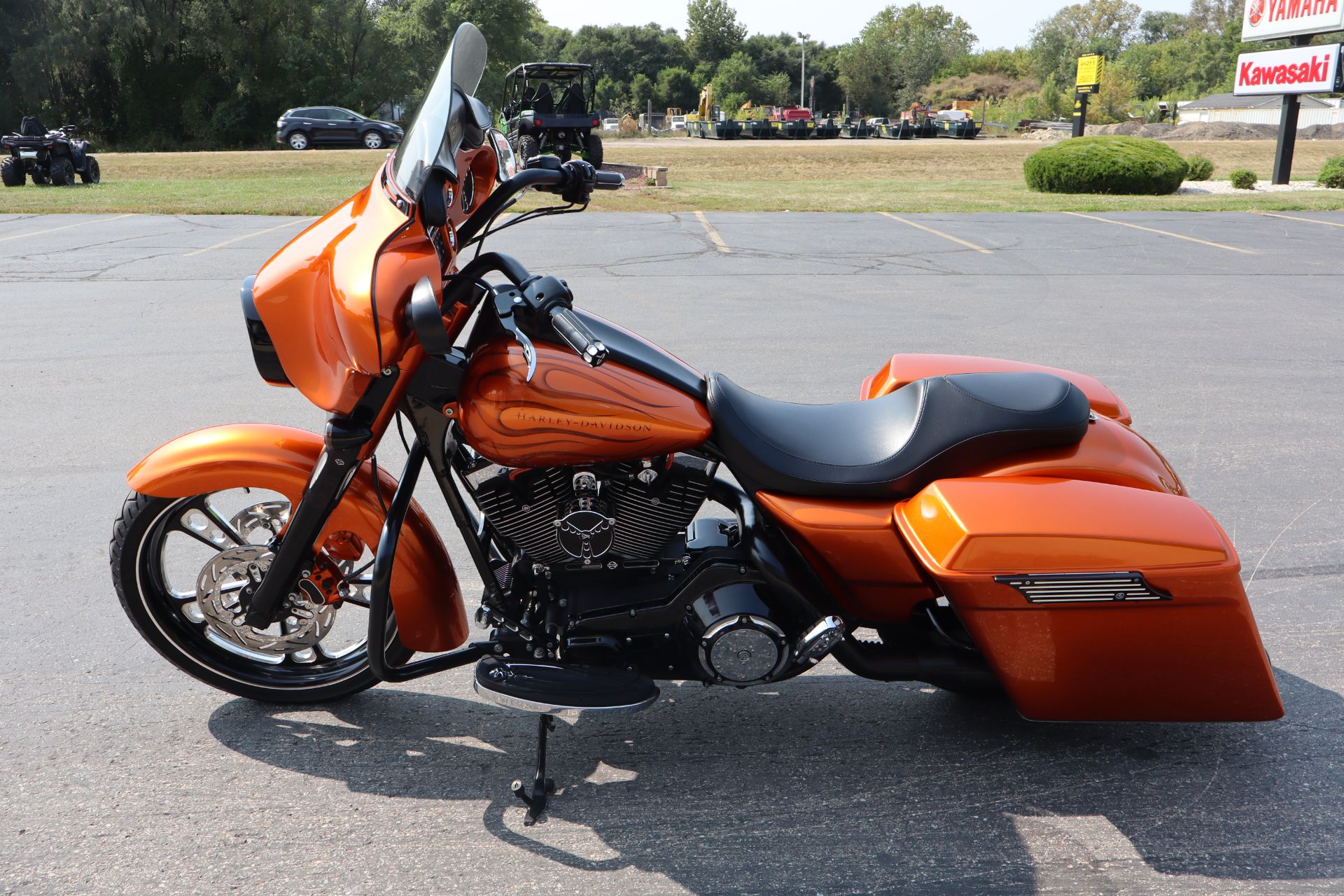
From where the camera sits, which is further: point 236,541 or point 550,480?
point 236,541

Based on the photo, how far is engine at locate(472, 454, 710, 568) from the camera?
2.51 metres

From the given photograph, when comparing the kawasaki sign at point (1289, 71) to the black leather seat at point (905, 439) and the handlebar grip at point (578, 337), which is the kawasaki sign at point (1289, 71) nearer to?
the black leather seat at point (905, 439)

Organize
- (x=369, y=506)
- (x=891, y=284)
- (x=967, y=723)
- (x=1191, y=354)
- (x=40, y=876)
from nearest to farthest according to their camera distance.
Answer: (x=40, y=876)
(x=369, y=506)
(x=967, y=723)
(x=1191, y=354)
(x=891, y=284)

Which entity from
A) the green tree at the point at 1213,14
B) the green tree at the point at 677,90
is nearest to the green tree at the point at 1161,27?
the green tree at the point at 1213,14

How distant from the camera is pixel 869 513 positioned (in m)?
2.56

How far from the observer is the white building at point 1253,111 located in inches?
2442

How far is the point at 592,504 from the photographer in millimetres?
2514

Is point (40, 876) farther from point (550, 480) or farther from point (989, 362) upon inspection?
point (989, 362)

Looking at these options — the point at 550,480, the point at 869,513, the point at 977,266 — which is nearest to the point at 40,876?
the point at 550,480

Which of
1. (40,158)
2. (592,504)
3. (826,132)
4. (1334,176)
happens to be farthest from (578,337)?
(826,132)

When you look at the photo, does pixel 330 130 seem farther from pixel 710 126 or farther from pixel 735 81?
pixel 735 81

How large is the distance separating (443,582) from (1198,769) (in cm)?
213

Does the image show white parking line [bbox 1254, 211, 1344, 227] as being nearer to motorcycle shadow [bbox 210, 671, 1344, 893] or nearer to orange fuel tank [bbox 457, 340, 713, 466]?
motorcycle shadow [bbox 210, 671, 1344, 893]

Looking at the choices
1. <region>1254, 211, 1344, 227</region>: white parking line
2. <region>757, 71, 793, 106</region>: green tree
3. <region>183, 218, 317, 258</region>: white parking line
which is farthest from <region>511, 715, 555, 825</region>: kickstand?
<region>757, 71, 793, 106</region>: green tree
